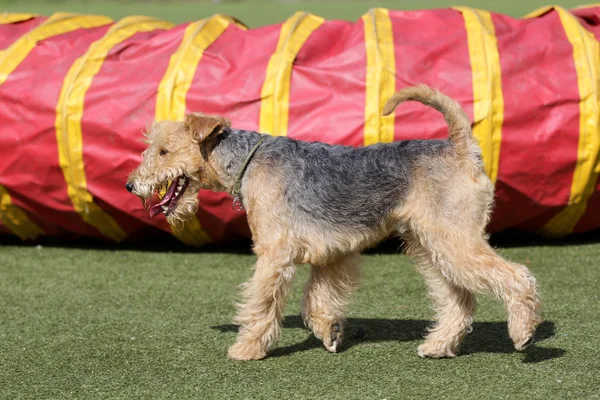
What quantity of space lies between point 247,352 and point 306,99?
2943mm

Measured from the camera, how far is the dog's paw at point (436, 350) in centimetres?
521

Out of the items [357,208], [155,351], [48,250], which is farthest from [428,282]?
[48,250]

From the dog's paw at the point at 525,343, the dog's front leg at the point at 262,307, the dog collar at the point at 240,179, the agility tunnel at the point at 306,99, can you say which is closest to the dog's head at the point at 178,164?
the dog collar at the point at 240,179

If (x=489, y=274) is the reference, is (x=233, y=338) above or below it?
below

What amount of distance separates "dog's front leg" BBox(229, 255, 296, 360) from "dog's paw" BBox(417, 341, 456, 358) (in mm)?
944

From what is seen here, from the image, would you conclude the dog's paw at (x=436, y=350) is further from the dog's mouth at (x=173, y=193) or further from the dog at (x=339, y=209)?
the dog's mouth at (x=173, y=193)

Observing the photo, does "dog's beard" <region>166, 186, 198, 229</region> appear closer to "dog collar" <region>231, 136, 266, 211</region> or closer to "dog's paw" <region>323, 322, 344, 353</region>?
"dog collar" <region>231, 136, 266, 211</region>

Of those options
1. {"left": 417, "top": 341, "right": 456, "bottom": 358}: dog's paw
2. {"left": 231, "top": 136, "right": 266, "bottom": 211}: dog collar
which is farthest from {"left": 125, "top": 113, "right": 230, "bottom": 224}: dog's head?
{"left": 417, "top": 341, "right": 456, "bottom": 358}: dog's paw

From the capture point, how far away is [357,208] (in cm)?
521

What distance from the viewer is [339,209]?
522cm

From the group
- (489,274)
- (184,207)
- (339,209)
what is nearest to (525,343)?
(489,274)

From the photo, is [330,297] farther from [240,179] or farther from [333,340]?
[240,179]

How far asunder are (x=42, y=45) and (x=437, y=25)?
398cm

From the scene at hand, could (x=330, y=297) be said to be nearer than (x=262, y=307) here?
No
